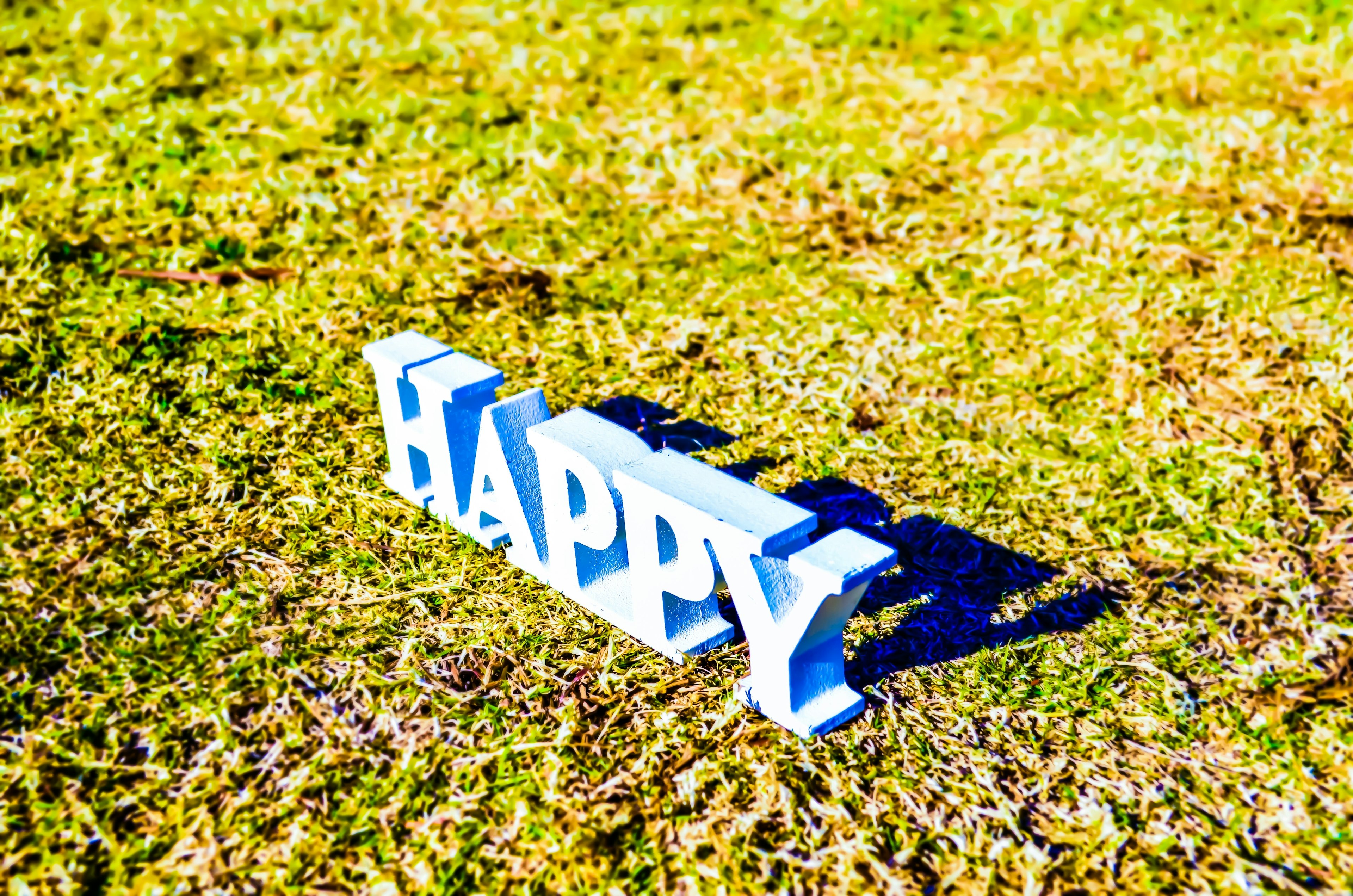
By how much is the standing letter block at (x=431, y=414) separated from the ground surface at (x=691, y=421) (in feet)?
0.46

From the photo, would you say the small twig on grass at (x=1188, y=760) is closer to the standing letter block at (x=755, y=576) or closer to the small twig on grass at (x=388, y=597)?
the standing letter block at (x=755, y=576)

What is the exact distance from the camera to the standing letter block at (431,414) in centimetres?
378

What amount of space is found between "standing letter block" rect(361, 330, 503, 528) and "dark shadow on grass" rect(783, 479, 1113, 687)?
47.9 inches

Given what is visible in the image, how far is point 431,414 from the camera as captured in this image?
12.5 feet

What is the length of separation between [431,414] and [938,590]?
5.72ft

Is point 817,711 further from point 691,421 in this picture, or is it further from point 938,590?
point 691,421

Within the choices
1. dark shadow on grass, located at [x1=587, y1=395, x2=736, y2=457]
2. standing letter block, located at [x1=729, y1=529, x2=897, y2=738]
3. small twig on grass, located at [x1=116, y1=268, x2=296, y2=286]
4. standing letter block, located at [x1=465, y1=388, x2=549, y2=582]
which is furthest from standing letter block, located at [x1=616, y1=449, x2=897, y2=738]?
small twig on grass, located at [x1=116, y1=268, x2=296, y2=286]

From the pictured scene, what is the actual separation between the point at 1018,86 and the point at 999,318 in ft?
7.55

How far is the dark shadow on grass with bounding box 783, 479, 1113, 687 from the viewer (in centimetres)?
357

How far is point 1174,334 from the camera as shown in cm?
520

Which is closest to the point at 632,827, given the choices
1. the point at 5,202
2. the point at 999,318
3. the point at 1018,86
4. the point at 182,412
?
the point at 182,412

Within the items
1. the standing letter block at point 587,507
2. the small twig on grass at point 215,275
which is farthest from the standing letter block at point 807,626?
the small twig on grass at point 215,275

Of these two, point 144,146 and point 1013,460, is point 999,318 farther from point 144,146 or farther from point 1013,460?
point 144,146

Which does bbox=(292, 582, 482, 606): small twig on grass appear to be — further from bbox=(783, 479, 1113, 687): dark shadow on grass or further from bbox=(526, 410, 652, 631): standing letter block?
bbox=(783, 479, 1113, 687): dark shadow on grass
